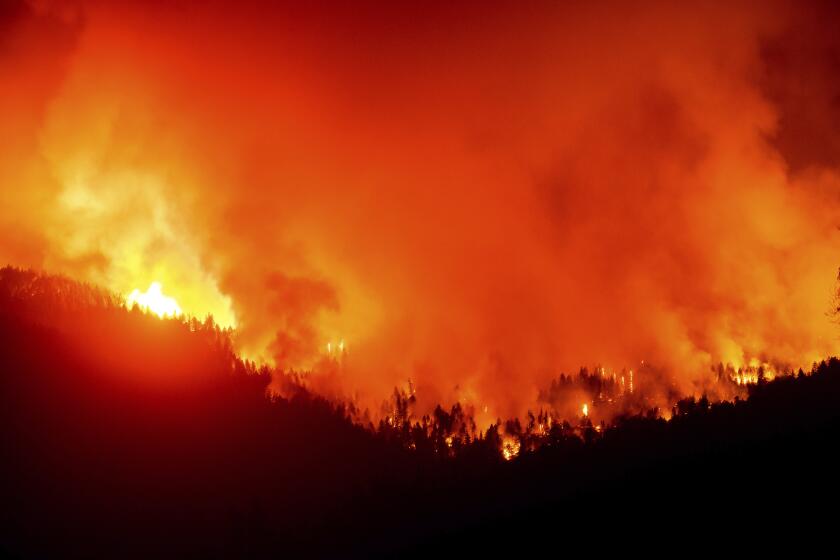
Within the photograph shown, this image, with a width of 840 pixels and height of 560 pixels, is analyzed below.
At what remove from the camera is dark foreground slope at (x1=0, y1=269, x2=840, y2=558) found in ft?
152

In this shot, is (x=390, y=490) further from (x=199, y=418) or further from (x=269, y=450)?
(x=199, y=418)

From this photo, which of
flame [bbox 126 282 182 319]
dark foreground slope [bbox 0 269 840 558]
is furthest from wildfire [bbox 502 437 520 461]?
flame [bbox 126 282 182 319]

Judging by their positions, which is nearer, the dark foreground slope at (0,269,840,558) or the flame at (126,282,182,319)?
the dark foreground slope at (0,269,840,558)

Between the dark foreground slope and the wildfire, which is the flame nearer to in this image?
the dark foreground slope

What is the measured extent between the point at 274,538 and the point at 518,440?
1926 inches

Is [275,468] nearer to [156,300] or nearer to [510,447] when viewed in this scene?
[156,300]

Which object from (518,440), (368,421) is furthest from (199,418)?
(518,440)

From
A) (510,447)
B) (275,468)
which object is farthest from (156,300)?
(510,447)

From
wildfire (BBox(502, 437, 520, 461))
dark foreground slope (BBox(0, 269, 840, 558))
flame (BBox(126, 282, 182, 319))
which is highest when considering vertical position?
flame (BBox(126, 282, 182, 319))

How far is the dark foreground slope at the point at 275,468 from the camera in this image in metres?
46.5

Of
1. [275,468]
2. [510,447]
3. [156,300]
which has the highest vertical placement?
[156,300]

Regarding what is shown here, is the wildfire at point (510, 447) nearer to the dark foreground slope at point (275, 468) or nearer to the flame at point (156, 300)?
the dark foreground slope at point (275, 468)

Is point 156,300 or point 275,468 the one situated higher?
point 156,300

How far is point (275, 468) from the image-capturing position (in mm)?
75500
